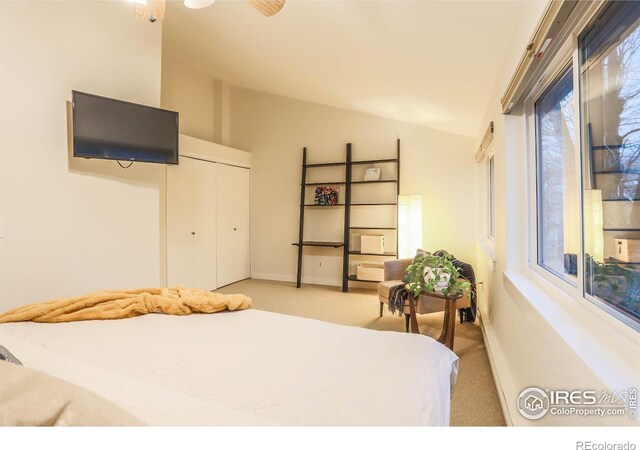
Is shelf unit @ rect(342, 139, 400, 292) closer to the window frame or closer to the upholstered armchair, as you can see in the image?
the upholstered armchair

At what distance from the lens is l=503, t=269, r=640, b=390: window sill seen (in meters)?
0.81

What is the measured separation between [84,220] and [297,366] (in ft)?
6.85

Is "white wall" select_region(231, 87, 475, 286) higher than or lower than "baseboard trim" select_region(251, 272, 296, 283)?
higher

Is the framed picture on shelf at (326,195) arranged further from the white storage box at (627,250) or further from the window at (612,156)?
the white storage box at (627,250)

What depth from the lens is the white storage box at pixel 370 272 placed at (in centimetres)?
423

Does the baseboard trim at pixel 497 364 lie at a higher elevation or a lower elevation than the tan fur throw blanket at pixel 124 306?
lower

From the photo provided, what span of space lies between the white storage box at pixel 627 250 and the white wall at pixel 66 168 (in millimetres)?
2941

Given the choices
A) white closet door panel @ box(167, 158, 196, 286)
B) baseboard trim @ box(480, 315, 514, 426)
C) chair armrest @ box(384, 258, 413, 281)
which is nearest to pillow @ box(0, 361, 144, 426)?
baseboard trim @ box(480, 315, 514, 426)

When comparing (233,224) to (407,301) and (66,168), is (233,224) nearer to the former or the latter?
(66,168)

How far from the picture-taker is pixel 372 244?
437cm

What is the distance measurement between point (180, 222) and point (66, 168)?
1.84 meters

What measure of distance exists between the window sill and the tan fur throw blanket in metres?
1.46

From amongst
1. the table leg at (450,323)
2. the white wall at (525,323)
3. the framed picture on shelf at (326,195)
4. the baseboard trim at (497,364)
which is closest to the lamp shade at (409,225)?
the framed picture on shelf at (326,195)

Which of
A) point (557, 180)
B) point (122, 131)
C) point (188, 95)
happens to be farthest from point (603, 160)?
point (188, 95)
